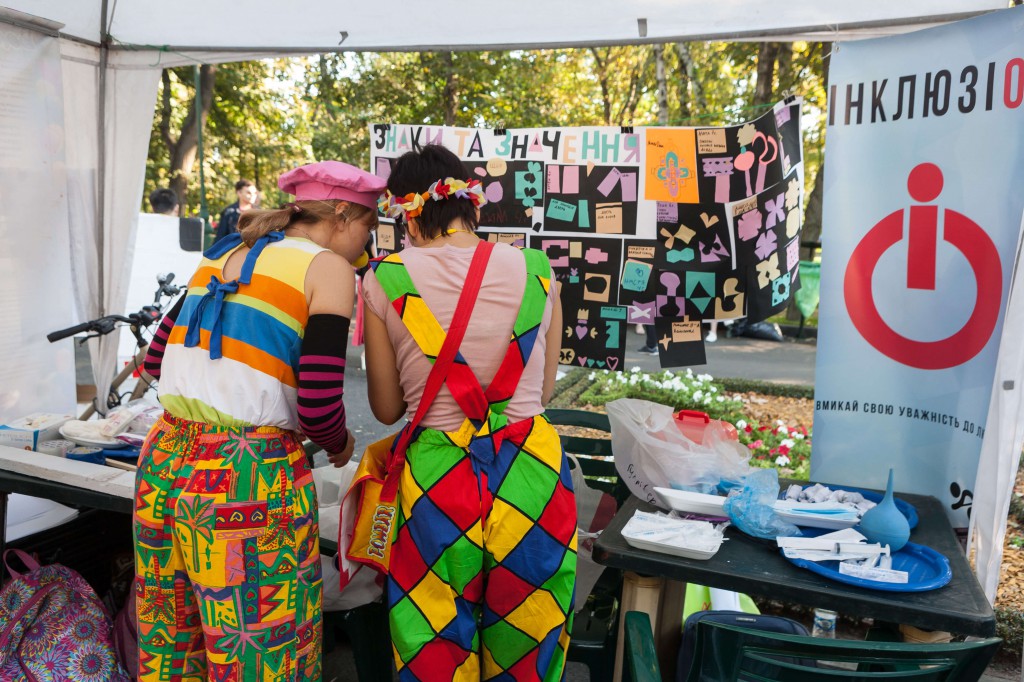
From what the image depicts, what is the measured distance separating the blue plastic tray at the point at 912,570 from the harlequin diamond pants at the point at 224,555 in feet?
4.06

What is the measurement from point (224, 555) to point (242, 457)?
0.22 metres

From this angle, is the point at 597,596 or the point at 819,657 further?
the point at 597,596

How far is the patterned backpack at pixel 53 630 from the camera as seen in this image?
234 cm

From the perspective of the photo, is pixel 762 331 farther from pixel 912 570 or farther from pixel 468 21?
pixel 912 570

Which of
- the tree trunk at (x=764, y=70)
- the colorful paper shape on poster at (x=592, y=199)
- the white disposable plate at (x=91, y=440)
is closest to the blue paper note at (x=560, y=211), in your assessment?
the colorful paper shape on poster at (x=592, y=199)

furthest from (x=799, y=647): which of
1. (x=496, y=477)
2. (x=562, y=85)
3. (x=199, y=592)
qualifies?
(x=562, y=85)

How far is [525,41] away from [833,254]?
1499 mm

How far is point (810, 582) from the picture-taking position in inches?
69.1

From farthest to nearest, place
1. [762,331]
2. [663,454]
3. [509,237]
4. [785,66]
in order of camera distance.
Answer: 1. [785,66]
2. [762,331]
3. [509,237]
4. [663,454]

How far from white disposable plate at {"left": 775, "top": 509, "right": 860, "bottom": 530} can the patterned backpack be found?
86.9 inches

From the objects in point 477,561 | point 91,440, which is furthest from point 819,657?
point 91,440

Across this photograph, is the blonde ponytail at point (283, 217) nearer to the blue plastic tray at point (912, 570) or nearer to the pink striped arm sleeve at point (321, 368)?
the pink striped arm sleeve at point (321, 368)

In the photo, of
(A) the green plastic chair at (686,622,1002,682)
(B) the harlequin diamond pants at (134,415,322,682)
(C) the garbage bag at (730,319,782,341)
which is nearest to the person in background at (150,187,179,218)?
(B) the harlequin diamond pants at (134,415,322,682)

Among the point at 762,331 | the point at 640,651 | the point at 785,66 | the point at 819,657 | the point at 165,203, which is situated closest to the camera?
the point at 819,657
